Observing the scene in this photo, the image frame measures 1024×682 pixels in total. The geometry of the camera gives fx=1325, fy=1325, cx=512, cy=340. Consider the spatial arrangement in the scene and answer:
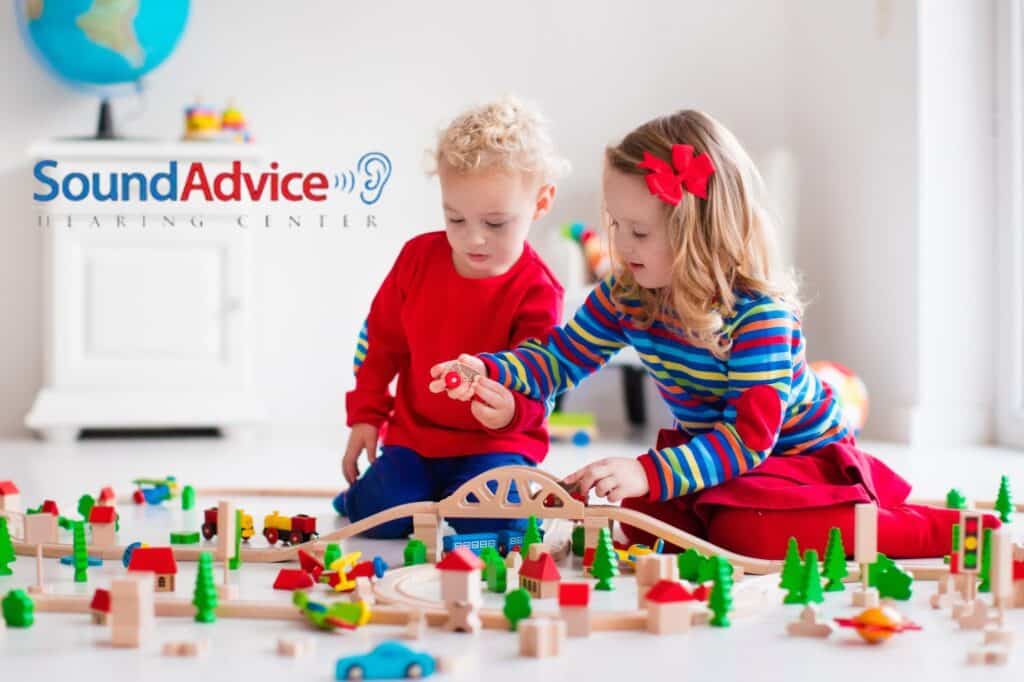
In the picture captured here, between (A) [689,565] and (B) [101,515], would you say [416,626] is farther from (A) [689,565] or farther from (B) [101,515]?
(B) [101,515]

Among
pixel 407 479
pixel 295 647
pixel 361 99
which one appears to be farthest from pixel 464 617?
pixel 361 99

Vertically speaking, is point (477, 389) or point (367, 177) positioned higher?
point (367, 177)

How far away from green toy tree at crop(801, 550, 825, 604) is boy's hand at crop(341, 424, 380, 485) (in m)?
0.69

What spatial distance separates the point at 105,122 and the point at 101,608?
2063 millimetres

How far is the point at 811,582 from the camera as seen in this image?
45.7 inches

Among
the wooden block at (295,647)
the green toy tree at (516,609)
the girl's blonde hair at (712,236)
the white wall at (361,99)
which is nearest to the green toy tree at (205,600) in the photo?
the wooden block at (295,647)

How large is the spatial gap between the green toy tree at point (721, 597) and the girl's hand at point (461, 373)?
0.40m

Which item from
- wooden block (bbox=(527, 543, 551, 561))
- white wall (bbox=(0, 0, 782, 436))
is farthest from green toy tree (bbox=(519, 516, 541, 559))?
white wall (bbox=(0, 0, 782, 436))

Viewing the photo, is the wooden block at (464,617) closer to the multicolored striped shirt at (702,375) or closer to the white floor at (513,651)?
the white floor at (513,651)

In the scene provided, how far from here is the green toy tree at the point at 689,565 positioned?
1.25 metres

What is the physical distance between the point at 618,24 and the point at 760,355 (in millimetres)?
2041

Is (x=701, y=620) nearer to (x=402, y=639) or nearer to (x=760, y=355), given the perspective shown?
(x=402, y=639)

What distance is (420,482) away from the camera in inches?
64.3

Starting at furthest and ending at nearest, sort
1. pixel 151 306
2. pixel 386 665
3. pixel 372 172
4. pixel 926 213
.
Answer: pixel 372 172, pixel 151 306, pixel 926 213, pixel 386 665
